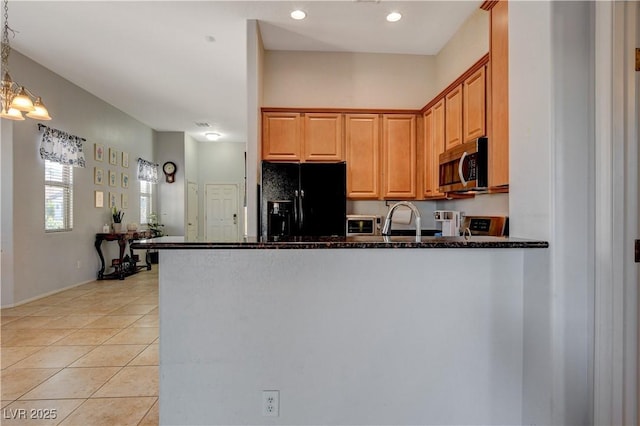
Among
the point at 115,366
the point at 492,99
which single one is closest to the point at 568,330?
the point at 492,99

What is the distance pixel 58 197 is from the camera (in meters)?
5.04

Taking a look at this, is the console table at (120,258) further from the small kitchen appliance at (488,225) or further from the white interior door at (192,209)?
the small kitchen appliance at (488,225)

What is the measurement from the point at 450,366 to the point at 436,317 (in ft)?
0.80

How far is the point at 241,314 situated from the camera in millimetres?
1586

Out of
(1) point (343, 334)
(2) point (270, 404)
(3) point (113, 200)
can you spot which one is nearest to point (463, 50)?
(1) point (343, 334)

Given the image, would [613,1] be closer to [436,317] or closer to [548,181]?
[548,181]

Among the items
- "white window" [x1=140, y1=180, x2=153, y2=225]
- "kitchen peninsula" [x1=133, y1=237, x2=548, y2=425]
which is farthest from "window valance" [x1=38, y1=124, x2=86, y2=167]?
"kitchen peninsula" [x1=133, y1=237, x2=548, y2=425]

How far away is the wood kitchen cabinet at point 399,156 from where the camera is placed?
3.98 m

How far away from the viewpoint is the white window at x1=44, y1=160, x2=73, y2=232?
481cm

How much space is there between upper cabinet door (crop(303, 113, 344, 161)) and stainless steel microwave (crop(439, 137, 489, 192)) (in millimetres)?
1254

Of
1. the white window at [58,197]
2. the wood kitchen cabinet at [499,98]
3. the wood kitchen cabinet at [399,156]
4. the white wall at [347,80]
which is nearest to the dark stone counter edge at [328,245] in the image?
the wood kitchen cabinet at [499,98]

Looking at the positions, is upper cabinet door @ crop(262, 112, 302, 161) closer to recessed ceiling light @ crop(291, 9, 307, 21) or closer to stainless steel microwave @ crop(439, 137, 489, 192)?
recessed ceiling light @ crop(291, 9, 307, 21)

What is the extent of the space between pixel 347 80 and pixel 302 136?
952mm

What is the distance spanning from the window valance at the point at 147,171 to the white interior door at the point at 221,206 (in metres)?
1.56
